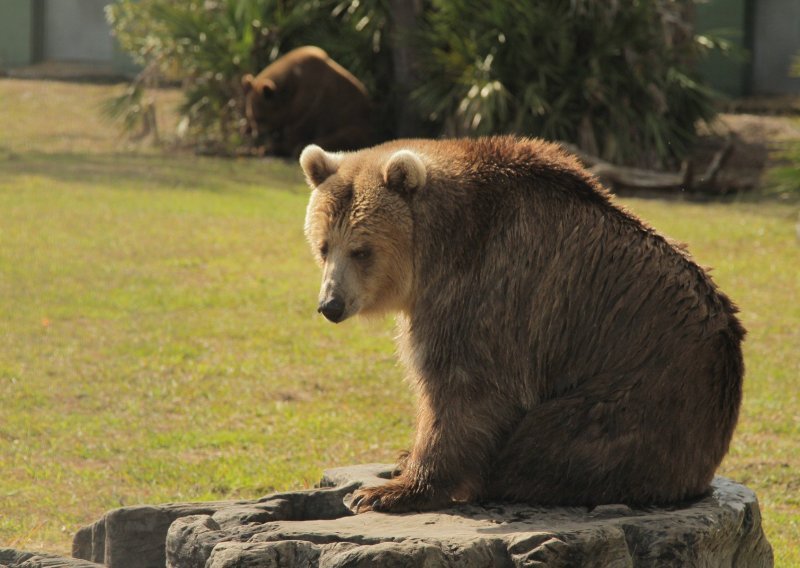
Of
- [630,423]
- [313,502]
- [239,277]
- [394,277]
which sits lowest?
[239,277]

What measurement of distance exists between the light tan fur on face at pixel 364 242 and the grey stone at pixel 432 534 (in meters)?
0.78

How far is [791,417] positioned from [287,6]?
12799mm

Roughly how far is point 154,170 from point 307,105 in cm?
264

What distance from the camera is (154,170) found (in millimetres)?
16266

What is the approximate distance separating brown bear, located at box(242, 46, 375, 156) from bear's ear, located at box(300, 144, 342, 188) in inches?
492

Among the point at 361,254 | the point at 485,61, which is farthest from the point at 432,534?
the point at 485,61

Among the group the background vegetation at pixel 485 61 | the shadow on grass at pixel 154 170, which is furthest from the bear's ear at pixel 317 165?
the background vegetation at pixel 485 61

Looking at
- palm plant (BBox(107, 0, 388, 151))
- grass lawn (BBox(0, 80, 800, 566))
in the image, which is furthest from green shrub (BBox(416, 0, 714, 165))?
grass lawn (BBox(0, 80, 800, 566))

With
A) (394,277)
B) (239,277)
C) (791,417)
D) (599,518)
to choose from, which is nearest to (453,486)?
(599,518)

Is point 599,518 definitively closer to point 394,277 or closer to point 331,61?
point 394,277

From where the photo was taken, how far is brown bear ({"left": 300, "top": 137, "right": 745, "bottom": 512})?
4.43m

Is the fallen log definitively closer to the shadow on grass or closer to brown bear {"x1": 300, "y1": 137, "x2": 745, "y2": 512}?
the shadow on grass

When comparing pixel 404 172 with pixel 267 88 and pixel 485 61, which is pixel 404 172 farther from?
pixel 267 88

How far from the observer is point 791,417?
325 inches
